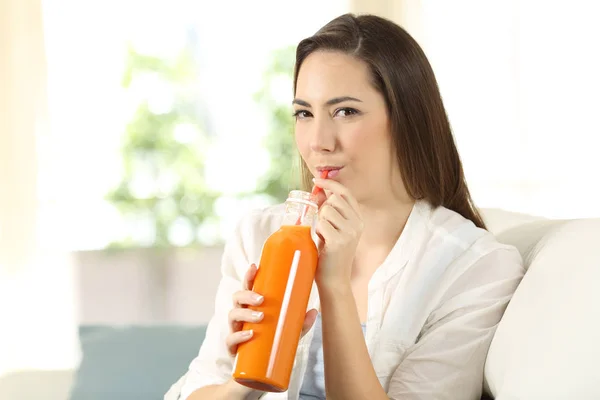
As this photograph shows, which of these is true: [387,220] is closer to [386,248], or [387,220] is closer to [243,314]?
[386,248]

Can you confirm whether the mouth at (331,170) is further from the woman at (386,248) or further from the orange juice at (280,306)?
the orange juice at (280,306)

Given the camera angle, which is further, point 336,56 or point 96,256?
point 96,256

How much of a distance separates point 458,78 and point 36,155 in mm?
1996

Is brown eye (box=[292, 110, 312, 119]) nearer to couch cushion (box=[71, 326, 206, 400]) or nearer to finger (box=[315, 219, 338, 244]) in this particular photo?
finger (box=[315, 219, 338, 244])

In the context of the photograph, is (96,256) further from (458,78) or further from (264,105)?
(458,78)

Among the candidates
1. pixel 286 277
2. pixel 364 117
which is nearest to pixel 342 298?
pixel 286 277

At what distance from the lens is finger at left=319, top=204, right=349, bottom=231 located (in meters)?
1.28

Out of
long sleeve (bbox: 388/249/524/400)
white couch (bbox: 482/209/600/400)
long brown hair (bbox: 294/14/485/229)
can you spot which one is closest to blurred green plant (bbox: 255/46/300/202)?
long brown hair (bbox: 294/14/485/229)

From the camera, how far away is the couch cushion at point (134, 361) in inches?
83.6

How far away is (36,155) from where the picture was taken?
390cm

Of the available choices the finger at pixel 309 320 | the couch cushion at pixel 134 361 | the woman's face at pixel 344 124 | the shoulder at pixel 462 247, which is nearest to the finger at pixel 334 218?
the finger at pixel 309 320

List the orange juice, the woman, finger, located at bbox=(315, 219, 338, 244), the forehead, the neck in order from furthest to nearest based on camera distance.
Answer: the neck
the forehead
the woman
finger, located at bbox=(315, 219, 338, 244)
the orange juice

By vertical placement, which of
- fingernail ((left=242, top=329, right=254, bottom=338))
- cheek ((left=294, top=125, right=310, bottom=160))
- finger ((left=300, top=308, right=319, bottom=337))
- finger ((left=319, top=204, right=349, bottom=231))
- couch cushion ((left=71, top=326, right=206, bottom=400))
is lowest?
couch cushion ((left=71, top=326, right=206, bottom=400))

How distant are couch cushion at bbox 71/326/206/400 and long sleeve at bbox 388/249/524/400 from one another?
0.83m
